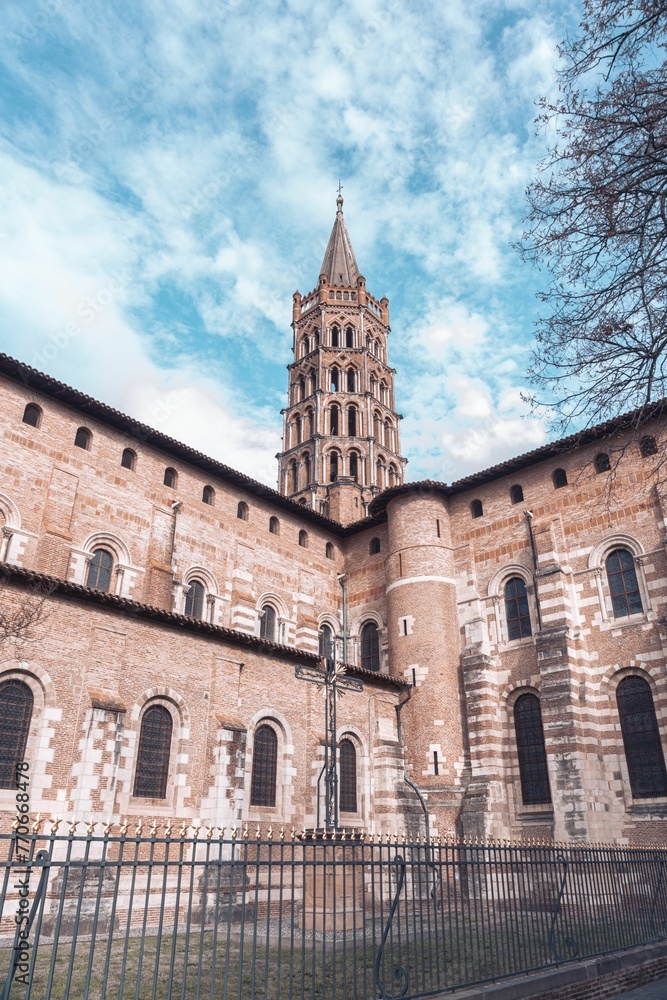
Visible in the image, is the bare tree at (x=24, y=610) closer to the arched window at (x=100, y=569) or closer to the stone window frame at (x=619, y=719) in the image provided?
the arched window at (x=100, y=569)

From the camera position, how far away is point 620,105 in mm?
7898

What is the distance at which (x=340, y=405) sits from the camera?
43.7 meters

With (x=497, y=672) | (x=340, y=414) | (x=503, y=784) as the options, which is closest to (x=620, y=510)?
(x=497, y=672)

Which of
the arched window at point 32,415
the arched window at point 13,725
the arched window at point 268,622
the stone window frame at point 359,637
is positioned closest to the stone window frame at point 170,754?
the arched window at point 13,725

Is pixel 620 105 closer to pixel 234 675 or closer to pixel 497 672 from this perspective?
pixel 234 675

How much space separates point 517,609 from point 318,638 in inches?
316

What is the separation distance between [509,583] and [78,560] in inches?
576

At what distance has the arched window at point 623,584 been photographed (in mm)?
22047

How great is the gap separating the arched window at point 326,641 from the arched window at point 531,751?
310 inches

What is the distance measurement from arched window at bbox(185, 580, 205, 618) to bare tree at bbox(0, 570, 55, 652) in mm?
7633

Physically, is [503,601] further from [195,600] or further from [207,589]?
[195,600]

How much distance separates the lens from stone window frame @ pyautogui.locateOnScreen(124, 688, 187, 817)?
1712 centimetres

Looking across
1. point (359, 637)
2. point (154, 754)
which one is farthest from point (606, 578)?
point (154, 754)

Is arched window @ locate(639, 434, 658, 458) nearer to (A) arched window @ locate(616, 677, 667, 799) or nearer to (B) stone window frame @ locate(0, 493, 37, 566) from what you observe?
(A) arched window @ locate(616, 677, 667, 799)
